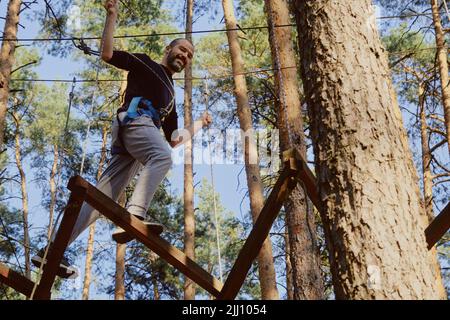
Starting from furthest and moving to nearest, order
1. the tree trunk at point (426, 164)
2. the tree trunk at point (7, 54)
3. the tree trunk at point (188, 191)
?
the tree trunk at point (188, 191)
the tree trunk at point (426, 164)
the tree trunk at point (7, 54)

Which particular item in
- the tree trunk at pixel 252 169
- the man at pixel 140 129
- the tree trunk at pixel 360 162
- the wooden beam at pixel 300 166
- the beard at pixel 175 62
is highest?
the tree trunk at pixel 252 169

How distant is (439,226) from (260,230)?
0.96 m

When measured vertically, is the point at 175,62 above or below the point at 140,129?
above

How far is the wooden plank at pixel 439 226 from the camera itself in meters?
3.01

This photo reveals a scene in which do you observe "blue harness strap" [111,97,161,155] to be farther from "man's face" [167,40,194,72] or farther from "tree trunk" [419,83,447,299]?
"tree trunk" [419,83,447,299]

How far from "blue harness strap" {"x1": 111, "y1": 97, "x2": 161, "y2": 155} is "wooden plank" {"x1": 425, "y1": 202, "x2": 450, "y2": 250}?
5.42ft

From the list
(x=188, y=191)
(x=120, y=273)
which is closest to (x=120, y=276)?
(x=120, y=273)

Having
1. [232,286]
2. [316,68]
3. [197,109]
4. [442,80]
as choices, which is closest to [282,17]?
[442,80]

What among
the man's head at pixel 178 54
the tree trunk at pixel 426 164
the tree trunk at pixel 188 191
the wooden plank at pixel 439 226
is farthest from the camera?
the tree trunk at pixel 188 191

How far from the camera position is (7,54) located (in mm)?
7328

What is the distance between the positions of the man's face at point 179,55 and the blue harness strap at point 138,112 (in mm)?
323

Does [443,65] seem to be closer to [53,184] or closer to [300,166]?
[300,166]

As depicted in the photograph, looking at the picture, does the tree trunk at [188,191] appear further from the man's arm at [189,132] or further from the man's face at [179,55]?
the man's face at [179,55]

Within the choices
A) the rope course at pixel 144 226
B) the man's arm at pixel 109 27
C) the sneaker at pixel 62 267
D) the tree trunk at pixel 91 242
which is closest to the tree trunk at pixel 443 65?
the rope course at pixel 144 226
